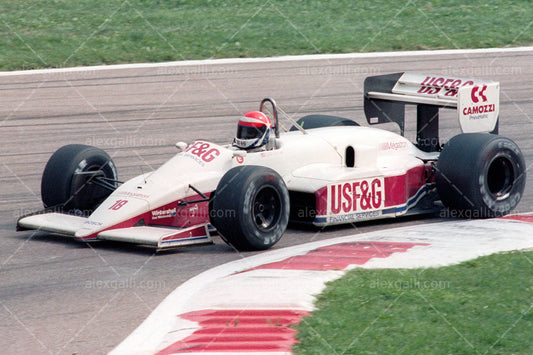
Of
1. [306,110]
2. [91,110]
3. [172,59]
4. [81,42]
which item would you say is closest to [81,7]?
[81,42]

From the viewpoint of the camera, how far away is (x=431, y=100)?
35.1 feet

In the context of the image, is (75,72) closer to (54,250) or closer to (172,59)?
(172,59)

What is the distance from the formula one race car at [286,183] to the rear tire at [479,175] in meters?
0.01

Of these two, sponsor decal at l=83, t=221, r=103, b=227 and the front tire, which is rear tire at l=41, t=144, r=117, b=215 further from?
the front tire

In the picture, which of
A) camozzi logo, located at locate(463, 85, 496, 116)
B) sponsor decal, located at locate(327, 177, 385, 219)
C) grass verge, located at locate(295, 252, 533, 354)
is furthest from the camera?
camozzi logo, located at locate(463, 85, 496, 116)

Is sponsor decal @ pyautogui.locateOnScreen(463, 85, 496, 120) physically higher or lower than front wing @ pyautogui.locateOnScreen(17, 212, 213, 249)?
higher

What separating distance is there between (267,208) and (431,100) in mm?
2879

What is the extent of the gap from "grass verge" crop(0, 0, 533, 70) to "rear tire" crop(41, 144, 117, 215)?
1011cm

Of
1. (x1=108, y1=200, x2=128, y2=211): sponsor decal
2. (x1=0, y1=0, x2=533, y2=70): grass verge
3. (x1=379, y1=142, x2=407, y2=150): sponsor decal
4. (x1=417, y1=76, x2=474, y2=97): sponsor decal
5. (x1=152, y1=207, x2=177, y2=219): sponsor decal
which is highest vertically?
(x1=0, y1=0, x2=533, y2=70): grass verge

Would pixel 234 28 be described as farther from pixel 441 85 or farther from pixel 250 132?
pixel 250 132

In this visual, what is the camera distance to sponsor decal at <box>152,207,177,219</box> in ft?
28.7

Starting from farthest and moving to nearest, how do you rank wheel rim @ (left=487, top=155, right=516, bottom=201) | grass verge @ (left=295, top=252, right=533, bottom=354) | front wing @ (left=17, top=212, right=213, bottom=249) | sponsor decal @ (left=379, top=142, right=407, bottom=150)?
sponsor decal @ (left=379, top=142, right=407, bottom=150) < wheel rim @ (left=487, top=155, right=516, bottom=201) < front wing @ (left=17, top=212, right=213, bottom=249) < grass verge @ (left=295, top=252, right=533, bottom=354)

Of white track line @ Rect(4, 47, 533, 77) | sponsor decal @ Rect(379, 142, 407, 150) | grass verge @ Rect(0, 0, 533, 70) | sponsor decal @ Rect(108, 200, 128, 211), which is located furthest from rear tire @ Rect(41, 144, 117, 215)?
grass verge @ Rect(0, 0, 533, 70)

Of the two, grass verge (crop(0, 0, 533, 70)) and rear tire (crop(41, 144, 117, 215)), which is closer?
rear tire (crop(41, 144, 117, 215))
